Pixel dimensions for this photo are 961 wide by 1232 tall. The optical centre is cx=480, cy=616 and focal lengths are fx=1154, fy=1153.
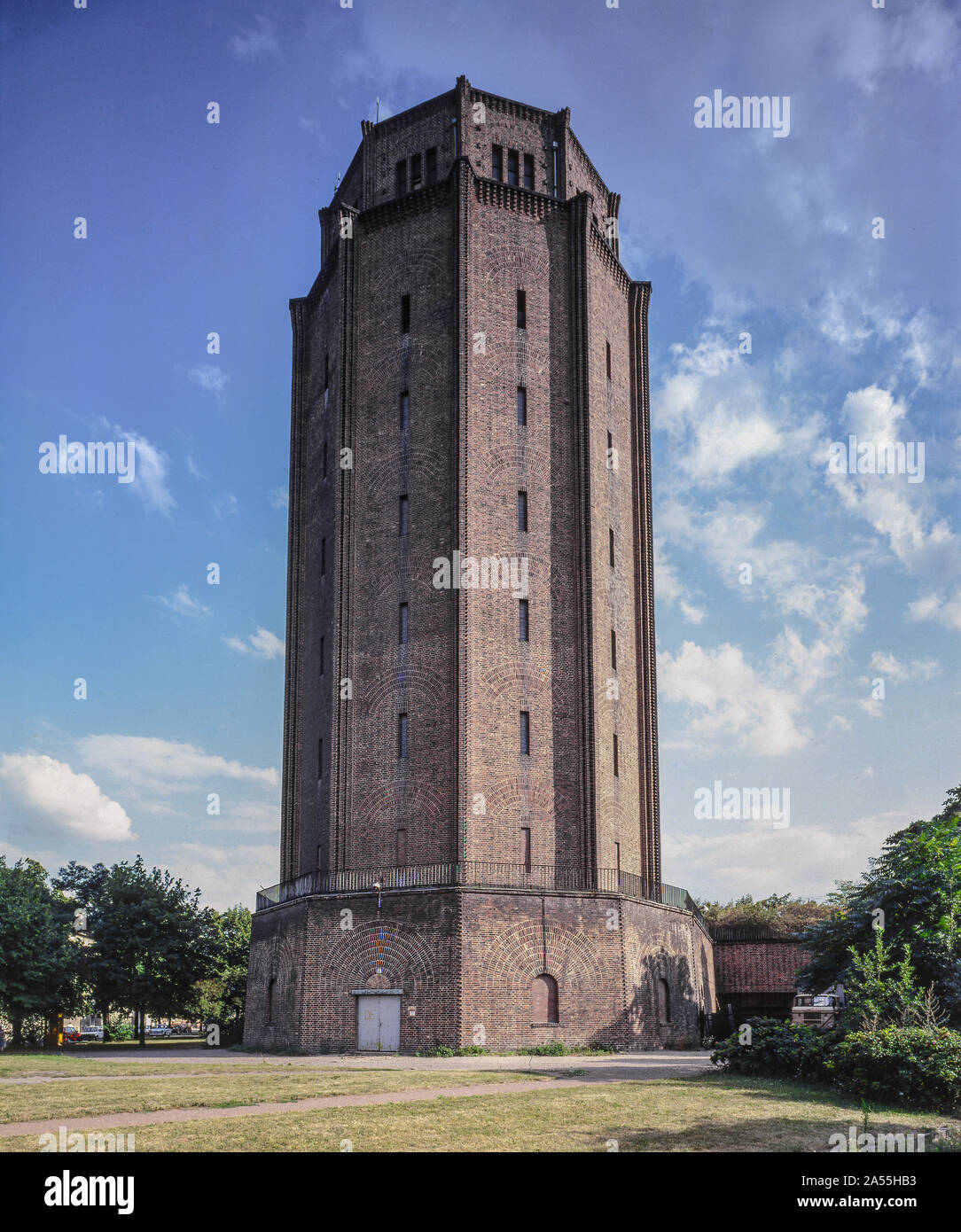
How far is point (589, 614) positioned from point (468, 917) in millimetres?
12014

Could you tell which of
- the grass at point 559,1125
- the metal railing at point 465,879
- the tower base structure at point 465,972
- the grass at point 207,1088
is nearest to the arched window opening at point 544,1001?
the tower base structure at point 465,972

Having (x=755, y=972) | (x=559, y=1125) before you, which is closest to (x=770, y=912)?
(x=755, y=972)

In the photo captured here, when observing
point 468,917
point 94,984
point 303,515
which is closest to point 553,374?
point 303,515

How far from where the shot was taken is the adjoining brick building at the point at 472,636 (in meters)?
36.3

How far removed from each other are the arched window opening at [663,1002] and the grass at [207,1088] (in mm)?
15261

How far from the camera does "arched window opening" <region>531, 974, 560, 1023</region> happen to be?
3541 cm

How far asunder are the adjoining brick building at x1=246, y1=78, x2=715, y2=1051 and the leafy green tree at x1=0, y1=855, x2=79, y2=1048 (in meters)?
9.69

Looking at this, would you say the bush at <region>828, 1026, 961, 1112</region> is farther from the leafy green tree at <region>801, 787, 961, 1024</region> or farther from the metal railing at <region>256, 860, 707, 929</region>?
the metal railing at <region>256, 860, 707, 929</region>

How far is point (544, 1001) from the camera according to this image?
35.7 m

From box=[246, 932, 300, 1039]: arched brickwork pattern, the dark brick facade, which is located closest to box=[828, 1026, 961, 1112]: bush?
box=[246, 932, 300, 1039]: arched brickwork pattern

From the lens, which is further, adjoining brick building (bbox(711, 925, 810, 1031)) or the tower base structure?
adjoining brick building (bbox(711, 925, 810, 1031))

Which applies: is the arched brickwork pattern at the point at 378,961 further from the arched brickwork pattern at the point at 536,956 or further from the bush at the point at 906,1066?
the bush at the point at 906,1066

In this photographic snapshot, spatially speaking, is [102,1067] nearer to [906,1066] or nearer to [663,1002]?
[663,1002]

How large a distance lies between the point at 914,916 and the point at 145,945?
1550 inches
